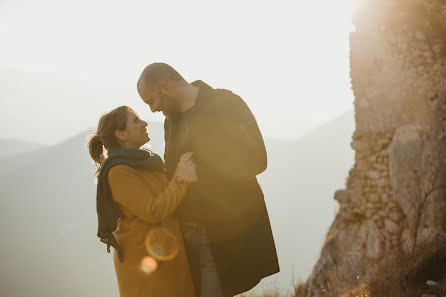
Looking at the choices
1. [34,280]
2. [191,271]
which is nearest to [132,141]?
[191,271]

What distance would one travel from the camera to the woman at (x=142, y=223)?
2188 mm

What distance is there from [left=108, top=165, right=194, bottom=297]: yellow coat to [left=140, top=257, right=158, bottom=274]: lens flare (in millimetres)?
19

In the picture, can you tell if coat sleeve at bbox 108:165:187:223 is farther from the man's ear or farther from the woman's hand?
the man's ear

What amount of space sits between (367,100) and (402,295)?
14.4 feet

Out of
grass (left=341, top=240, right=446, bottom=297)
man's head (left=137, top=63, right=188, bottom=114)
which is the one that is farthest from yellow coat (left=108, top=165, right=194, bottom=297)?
grass (left=341, top=240, right=446, bottom=297)

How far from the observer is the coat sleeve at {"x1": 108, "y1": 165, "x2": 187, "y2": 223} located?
2146mm

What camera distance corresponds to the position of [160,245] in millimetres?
2275

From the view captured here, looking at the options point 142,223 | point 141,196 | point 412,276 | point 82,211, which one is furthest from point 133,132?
point 82,211

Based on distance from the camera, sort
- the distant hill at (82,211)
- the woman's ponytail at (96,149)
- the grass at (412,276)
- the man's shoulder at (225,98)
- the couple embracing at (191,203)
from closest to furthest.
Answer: the couple embracing at (191,203) → the man's shoulder at (225,98) → the woman's ponytail at (96,149) → the grass at (412,276) → the distant hill at (82,211)

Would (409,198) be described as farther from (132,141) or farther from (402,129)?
(132,141)

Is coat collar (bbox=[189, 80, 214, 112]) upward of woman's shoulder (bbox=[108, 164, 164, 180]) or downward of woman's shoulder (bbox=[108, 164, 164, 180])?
upward

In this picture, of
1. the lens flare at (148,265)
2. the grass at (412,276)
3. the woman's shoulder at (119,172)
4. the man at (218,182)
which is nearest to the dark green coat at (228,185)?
the man at (218,182)

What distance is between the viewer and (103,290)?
87.9 meters

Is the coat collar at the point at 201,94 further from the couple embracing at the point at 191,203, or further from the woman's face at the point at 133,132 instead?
the woman's face at the point at 133,132
